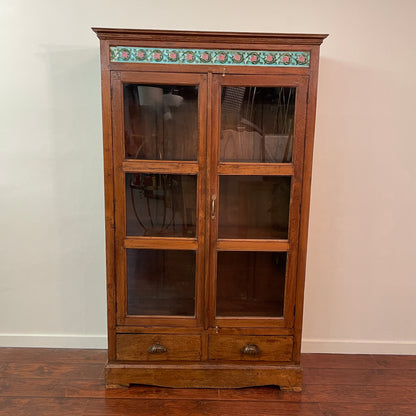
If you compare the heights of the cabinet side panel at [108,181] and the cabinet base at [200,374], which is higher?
the cabinet side panel at [108,181]

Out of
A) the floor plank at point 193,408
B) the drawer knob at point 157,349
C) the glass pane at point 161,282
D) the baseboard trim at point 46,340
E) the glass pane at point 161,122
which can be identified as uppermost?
the glass pane at point 161,122

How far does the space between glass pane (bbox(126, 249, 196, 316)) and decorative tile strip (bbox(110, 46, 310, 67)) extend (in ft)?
2.92

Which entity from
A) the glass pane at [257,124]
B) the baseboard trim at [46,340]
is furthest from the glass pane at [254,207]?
the baseboard trim at [46,340]

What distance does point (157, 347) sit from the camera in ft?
5.91

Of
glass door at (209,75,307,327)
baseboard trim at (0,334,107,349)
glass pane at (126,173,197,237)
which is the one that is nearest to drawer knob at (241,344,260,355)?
glass door at (209,75,307,327)

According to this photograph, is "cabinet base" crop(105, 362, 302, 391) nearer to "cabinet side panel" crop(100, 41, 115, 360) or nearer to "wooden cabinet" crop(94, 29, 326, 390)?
"wooden cabinet" crop(94, 29, 326, 390)

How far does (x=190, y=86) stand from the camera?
164 cm

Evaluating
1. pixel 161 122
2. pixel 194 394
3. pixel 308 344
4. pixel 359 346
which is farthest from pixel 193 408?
pixel 161 122

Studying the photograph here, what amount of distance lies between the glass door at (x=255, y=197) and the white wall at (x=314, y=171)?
41 centimetres

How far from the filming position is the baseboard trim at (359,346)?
7.22 feet

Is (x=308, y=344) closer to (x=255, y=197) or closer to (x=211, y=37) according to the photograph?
(x=255, y=197)

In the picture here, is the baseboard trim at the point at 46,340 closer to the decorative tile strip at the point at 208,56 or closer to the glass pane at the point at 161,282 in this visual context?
the glass pane at the point at 161,282

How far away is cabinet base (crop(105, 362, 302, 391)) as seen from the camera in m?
1.82

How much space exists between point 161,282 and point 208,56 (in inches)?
43.7
